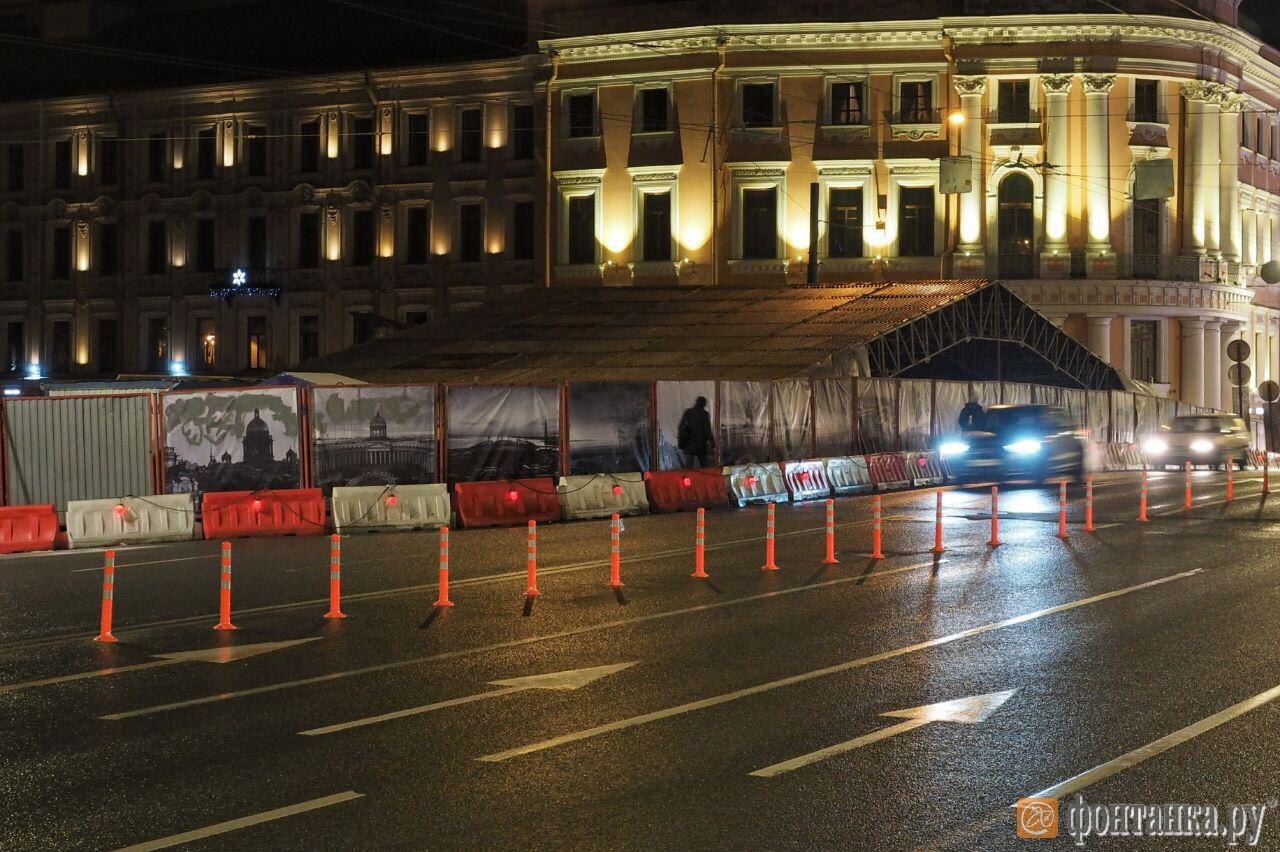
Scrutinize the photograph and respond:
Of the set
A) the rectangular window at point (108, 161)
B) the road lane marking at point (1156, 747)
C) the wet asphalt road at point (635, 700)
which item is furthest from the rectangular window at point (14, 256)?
the road lane marking at point (1156, 747)

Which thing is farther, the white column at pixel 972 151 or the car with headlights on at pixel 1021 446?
the white column at pixel 972 151

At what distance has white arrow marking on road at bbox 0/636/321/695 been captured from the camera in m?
13.0

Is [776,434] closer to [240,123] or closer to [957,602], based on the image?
[957,602]

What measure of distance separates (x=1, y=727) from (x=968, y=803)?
252 inches

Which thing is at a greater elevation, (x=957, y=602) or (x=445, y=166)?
(x=445, y=166)

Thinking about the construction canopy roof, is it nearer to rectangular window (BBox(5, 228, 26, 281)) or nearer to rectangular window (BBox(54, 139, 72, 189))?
rectangular window (BBox(54, 139, 72, 189))

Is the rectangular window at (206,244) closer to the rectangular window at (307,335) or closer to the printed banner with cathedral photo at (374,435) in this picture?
the rectangular window at (307,335)

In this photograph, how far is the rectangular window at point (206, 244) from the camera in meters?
67.4

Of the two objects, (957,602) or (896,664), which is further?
(957,602)

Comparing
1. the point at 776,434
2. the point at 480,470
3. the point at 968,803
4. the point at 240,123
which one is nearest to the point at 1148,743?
the point at 968,803

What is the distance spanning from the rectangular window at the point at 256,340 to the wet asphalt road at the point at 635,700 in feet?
150

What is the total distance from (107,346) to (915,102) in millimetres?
33676

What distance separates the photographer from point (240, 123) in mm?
66375

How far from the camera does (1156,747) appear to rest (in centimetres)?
1005
